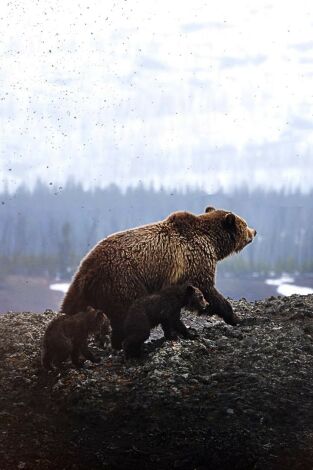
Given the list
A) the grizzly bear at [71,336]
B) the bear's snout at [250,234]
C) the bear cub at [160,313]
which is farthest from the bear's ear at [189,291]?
the bear's snout at [250,234]

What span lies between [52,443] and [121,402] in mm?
593

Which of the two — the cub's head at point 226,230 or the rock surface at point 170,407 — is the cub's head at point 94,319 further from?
the cub's head at point 226,230

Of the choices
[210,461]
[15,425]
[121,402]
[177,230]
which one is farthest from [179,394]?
[177,230]

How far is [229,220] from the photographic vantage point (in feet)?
21.2

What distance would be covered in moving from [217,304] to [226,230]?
808 millimetres

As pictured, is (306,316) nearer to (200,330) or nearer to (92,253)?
(200,330)

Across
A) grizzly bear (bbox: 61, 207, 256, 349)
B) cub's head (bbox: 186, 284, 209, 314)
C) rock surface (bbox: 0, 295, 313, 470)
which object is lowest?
rock surface (bbox: 0, 295, 313, 470)

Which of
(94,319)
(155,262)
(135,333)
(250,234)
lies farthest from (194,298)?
(250,234)

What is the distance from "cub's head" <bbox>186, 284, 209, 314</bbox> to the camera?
5.64m

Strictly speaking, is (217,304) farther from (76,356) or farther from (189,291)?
(76,356)

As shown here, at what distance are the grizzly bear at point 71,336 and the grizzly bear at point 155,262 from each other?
151 millimetres

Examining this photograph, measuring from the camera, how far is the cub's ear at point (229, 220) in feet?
21.2

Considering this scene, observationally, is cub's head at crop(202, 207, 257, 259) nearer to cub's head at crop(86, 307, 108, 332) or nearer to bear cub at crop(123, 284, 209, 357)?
bear cub at crop(123, 284, 209, 357)

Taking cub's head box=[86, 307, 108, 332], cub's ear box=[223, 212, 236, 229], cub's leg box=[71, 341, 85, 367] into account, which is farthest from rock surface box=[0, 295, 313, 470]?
cub's ear box=[223, 212, 236, 229]
